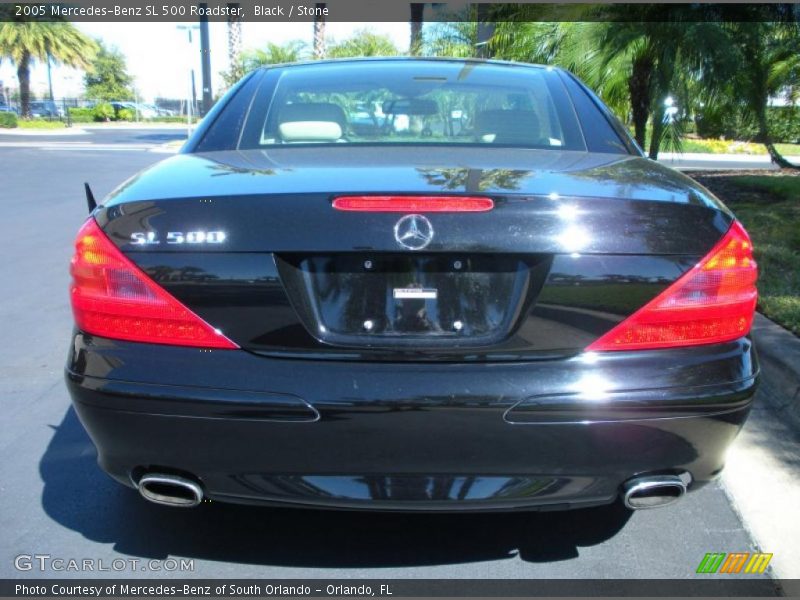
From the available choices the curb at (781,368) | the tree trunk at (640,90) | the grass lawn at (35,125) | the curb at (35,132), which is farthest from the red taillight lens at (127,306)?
the grass lawn at (35,125)

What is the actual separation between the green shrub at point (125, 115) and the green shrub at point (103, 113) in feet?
1.94

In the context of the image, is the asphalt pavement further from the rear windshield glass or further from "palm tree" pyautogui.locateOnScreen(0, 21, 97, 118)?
"palm tree" pyautogui.locateOnScreen(0, 21, 97, 118)

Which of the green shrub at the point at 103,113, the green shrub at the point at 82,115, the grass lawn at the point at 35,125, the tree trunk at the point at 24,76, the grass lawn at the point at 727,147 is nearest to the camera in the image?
the grass lawn at the point at 727,147

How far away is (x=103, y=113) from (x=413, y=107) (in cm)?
6176

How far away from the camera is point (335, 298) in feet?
7.18

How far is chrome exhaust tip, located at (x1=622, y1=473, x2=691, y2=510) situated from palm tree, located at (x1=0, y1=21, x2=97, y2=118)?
49.1m

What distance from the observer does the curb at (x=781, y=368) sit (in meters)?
3.94

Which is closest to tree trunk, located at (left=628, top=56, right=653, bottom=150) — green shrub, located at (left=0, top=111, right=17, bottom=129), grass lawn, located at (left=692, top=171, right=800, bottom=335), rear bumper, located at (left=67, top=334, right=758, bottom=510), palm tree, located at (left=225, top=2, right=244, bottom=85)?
grass lawn, located at (left=692, top=171, right=800, bottom=335)

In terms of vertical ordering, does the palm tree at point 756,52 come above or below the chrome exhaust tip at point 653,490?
above

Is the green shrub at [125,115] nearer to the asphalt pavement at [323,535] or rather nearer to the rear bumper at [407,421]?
the asphalt pavement at [323,535]

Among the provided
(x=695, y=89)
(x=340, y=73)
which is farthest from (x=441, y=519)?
(x=695, y=89)

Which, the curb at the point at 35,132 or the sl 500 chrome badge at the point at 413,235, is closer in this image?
the sl 500 chrome badge at the point at 413,235

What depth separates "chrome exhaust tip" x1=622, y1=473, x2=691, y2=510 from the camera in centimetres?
229

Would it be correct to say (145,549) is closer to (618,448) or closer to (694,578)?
(618,448)
